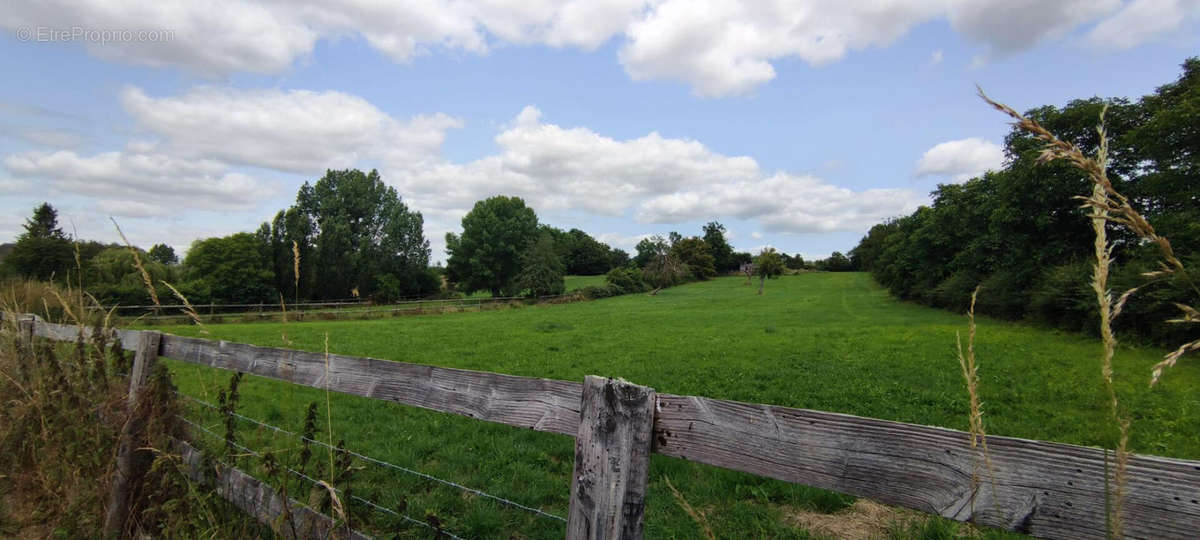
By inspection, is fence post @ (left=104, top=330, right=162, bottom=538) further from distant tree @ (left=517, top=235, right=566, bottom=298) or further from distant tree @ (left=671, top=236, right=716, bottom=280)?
distant tree @ (left=671, top=236, right=716, bottom=280)

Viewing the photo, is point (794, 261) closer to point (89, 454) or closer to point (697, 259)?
point (697, 259)

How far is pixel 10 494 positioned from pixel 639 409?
528 cm

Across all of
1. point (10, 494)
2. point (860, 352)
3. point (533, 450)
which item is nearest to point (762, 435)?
point (533, 450)

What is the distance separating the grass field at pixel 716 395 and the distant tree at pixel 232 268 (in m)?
28.9

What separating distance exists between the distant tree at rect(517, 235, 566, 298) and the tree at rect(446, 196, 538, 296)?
3.10 meters

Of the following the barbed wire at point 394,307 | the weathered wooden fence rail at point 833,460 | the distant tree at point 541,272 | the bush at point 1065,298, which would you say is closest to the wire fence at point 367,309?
the barbed wire at point 394,307

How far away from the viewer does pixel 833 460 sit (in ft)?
5.41

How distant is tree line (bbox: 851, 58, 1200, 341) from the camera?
54.6ft

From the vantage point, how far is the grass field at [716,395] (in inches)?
185

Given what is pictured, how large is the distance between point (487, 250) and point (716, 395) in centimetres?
5016

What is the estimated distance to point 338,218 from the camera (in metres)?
53.8

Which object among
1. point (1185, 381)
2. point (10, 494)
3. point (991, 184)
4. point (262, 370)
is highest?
point (991, 184)

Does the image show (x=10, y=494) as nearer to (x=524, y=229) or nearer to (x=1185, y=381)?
(x=1185, y=381)

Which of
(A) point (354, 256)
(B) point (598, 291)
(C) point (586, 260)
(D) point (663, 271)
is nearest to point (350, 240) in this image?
(A) point (354, 256)
